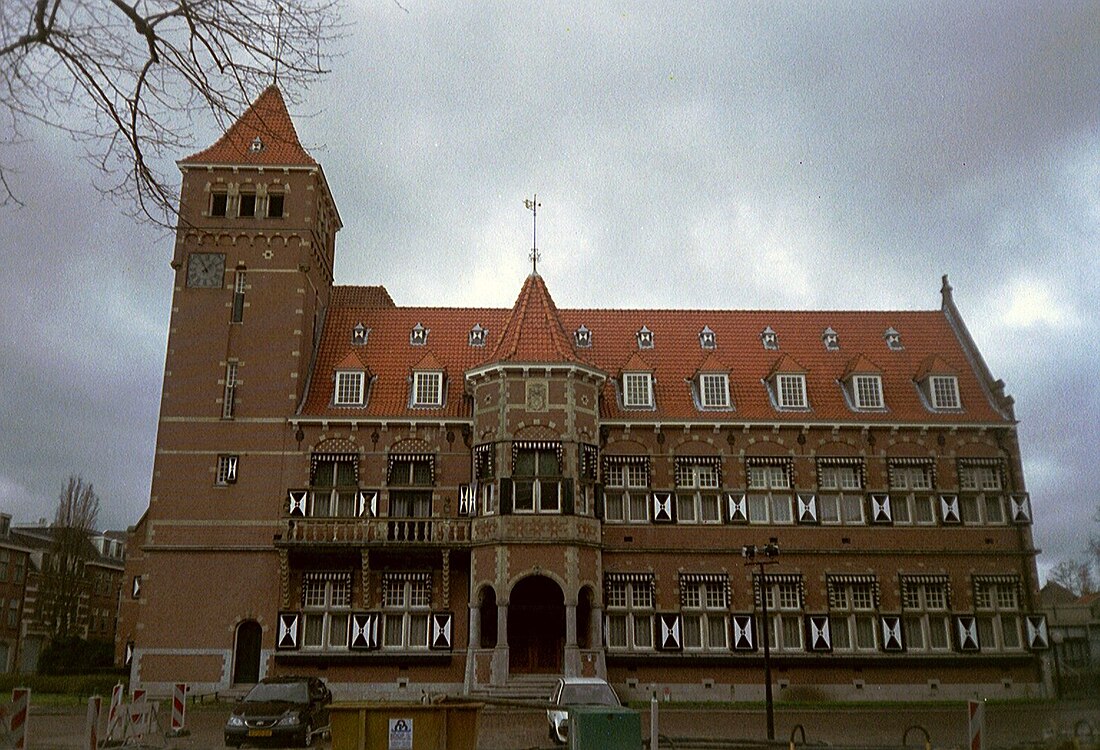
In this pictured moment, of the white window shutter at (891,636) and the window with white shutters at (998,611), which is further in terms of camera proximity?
the window with white shutters at (998,611)

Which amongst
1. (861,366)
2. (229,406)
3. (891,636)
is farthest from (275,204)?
(891,636)

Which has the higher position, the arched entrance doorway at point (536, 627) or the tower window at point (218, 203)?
the tower window at point (218, 203)

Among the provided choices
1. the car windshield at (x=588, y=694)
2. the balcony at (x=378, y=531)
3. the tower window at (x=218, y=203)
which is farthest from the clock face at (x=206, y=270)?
the car windshield at (x=588, y=694)

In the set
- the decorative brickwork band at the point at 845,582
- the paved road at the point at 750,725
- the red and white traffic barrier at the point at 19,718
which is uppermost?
the decorative brickwork band at the point at 845,582

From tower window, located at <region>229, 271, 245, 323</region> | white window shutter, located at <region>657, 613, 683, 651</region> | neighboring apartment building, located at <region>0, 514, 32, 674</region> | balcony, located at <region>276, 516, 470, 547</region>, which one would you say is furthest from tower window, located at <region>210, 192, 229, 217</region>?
neighboring apartment building, located at <region>0, 514, 32, 674</region>

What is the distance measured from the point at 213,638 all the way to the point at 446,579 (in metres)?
8.63

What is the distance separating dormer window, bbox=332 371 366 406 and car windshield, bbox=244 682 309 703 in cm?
1543

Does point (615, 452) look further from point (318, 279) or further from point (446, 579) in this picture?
point (318, 279)

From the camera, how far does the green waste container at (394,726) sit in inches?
555

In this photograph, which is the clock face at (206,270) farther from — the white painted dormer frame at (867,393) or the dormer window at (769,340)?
the white painted dormer frame at (867,393)

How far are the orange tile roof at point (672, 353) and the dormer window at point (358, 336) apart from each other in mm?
303

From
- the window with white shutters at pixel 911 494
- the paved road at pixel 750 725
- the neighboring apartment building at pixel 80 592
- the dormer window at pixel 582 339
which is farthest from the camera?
the neighboring apartment building at pixel 80 592

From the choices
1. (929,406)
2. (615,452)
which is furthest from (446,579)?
(929,406)

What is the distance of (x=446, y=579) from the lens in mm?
33000
